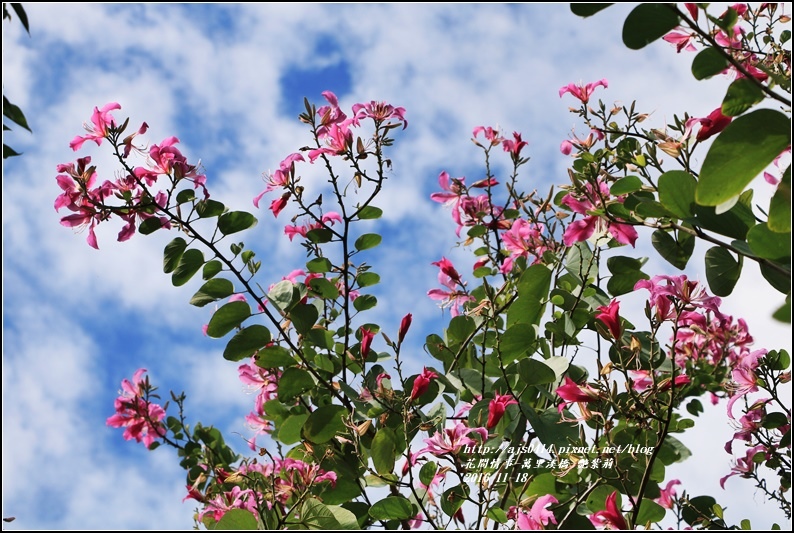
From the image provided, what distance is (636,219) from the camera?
187 centimetres

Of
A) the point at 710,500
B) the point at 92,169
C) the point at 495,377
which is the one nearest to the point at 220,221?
the point at 92,169

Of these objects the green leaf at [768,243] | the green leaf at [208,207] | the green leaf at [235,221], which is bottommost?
the green leaf at [768,243]

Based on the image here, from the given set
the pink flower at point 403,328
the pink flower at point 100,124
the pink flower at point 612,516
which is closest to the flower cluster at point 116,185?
the pink flower at point 100,124

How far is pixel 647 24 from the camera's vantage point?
1.22m

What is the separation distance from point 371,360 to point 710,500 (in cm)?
126

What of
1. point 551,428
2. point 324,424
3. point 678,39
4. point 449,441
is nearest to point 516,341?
point 551,428

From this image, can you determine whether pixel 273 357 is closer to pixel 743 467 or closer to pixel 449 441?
pixel 449 441

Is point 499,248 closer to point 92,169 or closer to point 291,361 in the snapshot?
point 291,361

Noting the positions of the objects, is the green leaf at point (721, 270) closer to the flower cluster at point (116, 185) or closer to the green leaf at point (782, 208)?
the green leaf at point (782, 208)

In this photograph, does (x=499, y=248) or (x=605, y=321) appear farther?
(x=499, y=248)

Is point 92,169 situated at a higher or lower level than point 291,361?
higher

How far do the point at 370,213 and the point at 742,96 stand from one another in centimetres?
142

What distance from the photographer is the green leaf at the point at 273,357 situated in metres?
2.21

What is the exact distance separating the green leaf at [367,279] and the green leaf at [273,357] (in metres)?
0.40
